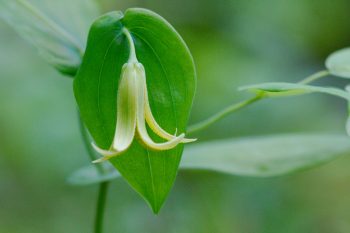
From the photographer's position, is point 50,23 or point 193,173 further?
point 193,173

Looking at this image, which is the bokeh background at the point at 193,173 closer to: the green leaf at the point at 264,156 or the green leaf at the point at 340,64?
the green leaf at the point at 264,156

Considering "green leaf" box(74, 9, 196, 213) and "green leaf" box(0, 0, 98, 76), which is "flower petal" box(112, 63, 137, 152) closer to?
"green leaf" box(74, 9, 196, 213)

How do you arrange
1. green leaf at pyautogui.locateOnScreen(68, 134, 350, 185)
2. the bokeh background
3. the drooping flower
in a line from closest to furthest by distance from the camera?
the drooping flower < green leaf at pyautogui.locateOnScreen(68, 134, 350, 185) < the bokeh background

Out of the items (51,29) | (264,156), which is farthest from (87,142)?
(264,156)

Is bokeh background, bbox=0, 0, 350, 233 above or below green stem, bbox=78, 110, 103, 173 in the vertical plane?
below

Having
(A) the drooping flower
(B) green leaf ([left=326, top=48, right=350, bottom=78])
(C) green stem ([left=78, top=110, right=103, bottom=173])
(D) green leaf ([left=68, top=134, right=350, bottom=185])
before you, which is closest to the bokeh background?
(D) green leaf ([left=68, top=134, right=350, bottom=185])

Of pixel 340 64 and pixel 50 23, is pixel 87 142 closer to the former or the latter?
pixel 50 23
